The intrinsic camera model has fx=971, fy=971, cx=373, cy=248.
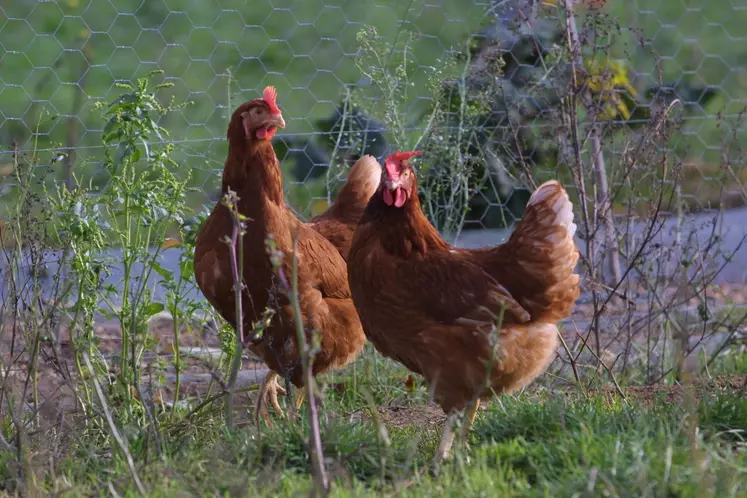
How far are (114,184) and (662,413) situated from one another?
6.72 ft

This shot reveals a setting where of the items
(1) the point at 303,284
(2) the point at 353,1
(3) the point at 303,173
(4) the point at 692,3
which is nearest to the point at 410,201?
(1) the point at 303,284

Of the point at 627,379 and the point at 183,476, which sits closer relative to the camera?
the point at 183,476

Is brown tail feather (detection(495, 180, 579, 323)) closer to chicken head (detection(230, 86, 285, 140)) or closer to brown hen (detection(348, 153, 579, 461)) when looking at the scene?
brown hen (detection(348, 153, 579, 461))

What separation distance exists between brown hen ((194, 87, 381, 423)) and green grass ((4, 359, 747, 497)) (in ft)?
1.66

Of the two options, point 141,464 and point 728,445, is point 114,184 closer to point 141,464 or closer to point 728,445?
point 141,464

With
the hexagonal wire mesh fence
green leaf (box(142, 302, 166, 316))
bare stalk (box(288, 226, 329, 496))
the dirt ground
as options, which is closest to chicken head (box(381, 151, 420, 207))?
the dirt ground

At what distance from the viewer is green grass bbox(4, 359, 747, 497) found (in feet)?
8.40

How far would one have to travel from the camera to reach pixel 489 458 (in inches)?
115

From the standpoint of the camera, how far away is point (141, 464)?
2.88m

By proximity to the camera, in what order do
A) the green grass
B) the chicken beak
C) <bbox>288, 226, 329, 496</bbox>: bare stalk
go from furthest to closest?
the chicken beak
the green grass
<bbox>288, 226, 329, 496</bbox>: bare stalk

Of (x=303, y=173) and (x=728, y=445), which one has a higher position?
(x=303, y=173)

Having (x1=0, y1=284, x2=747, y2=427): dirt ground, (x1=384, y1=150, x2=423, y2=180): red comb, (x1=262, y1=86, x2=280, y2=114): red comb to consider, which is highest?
(x1=262, y1=86, x2=280, y2=114): red comb

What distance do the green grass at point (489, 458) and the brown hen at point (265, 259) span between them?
0.50 metres

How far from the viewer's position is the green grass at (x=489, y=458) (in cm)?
256
